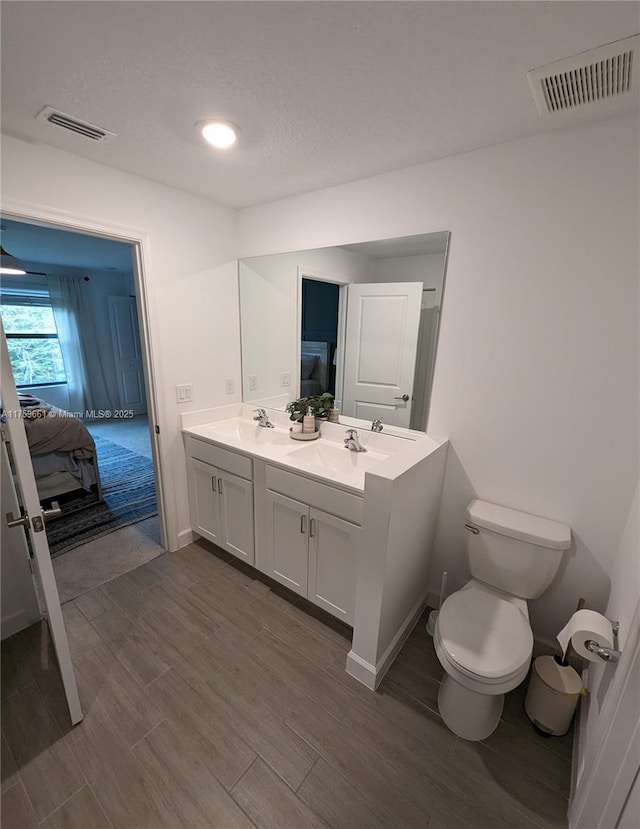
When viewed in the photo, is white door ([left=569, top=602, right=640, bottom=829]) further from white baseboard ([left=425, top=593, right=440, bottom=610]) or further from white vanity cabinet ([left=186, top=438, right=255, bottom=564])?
white vanity cabinet ([left=186, top=438, right=255, bottom=564])

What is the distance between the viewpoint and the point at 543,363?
1.53 metres

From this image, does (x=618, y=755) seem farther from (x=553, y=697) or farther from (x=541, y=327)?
(x=541, y=327)

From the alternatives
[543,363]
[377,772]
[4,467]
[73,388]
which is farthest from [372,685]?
[73,388]

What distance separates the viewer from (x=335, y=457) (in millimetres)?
2062

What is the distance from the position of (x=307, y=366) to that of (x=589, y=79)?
5.79 ft

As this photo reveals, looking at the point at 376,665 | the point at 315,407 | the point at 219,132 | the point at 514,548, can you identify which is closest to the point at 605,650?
the point at 514,548

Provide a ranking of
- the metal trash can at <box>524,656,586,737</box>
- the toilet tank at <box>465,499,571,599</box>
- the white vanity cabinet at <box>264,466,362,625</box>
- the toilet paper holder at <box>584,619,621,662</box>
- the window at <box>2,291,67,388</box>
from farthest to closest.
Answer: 1. the window at <box>2,291,67,388</box>
2. the white vanity cabinet at <box>264,466,362,625</box>
3. the toilet tank at <box>465,499,571,599</box>
4. the metal trash can at <box>524,656,586,737</box>
5. the toilet paper holder at <box>584,619,621,662</box>

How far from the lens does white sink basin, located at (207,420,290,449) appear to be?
229cm

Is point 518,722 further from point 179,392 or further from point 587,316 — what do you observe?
point 179,392

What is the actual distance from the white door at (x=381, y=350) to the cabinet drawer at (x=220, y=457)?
2.39 ft

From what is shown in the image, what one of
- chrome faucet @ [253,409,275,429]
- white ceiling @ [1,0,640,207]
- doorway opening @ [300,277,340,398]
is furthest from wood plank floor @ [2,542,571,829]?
white ceiling @ [1,0,640,207]

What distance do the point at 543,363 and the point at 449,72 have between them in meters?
1.13

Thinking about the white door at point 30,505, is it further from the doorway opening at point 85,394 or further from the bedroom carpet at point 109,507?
the bedroom carpet at point 109,507

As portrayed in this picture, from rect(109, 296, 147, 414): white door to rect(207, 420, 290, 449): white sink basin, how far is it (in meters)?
4.01
